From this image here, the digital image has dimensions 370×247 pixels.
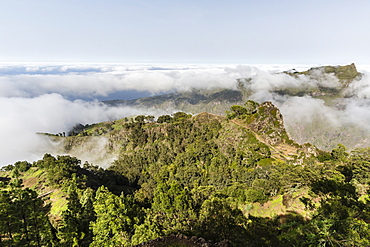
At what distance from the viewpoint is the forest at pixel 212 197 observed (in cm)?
1823

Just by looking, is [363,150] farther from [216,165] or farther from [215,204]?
[216,165]

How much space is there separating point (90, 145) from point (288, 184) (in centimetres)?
18240

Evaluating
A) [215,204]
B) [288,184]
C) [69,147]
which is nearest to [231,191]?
[288,184]

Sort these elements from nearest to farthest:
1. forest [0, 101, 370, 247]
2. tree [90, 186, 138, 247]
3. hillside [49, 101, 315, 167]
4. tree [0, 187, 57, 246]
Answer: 1. forest [0, 101, 370, 247]
2. tree [0, 187, 57, 246]
3. tree [90, 186, 138, 247]
4. hillside [49, 101, 315, 167]

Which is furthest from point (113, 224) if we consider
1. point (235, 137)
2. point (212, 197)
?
point (235, 137)

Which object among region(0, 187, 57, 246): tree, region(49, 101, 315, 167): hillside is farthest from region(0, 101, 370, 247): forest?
region(49, 101, 315, 167): hillside

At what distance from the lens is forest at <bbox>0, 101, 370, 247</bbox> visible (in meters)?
18.2

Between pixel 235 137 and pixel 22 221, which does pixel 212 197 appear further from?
pixel 235 137

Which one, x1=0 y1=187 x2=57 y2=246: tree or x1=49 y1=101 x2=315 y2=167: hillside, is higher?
x1=0 y1=187 x2=57 y2=246: tree

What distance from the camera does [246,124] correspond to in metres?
110

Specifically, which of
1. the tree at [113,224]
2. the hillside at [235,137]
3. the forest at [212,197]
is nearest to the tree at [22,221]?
the forest at [212,197]

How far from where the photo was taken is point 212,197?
125 ft

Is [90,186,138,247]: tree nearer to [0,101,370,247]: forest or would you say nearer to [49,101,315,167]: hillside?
[0,101,370,247]: forest

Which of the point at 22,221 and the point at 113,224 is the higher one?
the point at 22,221
